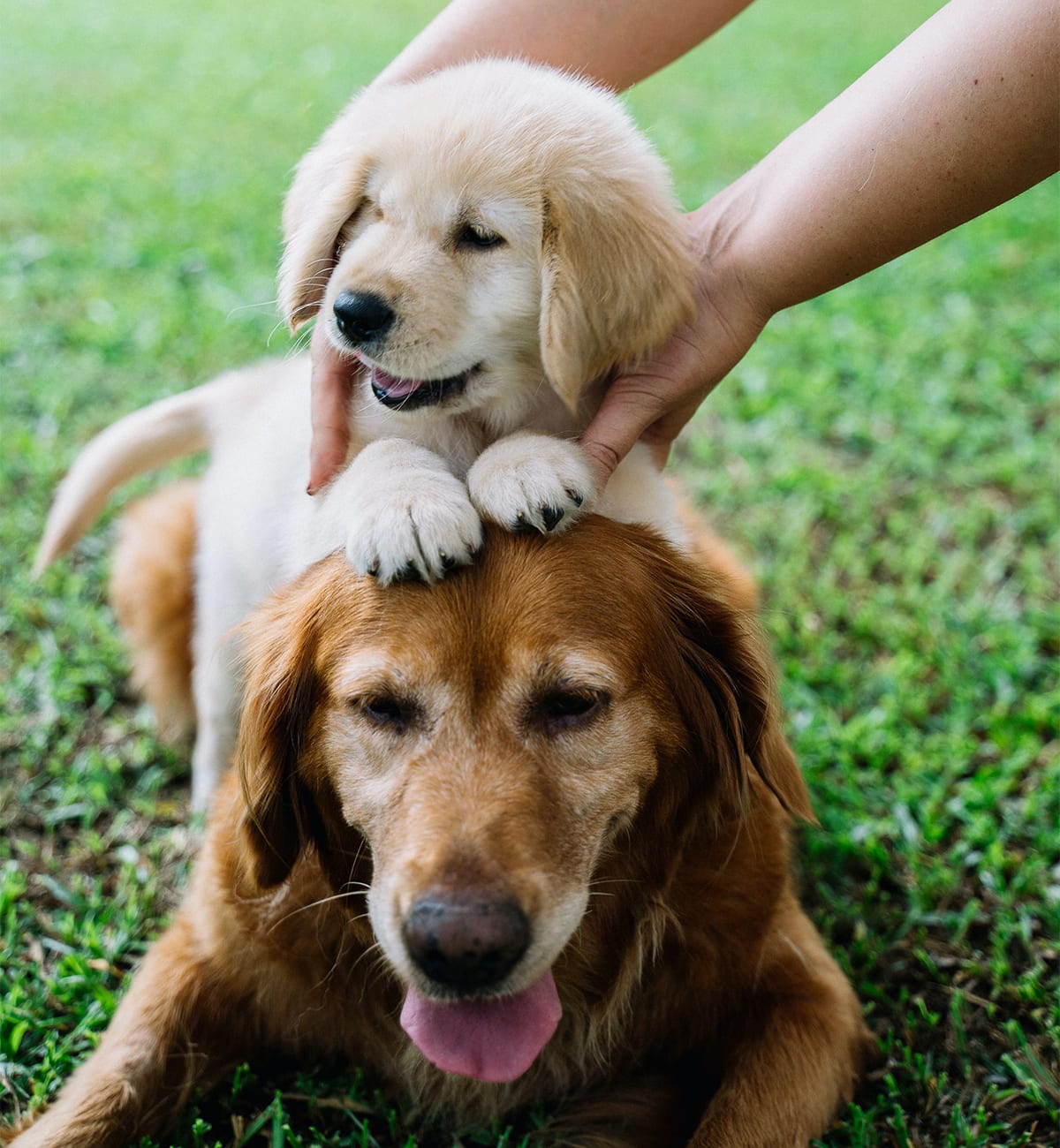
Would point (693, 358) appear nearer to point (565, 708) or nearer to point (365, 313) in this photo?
point (365, 313)

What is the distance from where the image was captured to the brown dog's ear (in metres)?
1.95

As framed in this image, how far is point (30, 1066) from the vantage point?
6.96ft

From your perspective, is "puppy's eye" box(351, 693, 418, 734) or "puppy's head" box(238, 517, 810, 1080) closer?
"puppy's head" box(238, 517, 810, 1080)

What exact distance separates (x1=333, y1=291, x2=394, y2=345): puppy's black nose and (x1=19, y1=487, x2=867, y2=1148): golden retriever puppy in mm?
442

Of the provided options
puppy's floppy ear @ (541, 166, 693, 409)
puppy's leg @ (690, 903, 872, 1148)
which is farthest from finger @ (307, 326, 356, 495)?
puppy's leg @ (690, 903, 872, 1148)

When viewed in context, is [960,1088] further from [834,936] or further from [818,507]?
[818,507]

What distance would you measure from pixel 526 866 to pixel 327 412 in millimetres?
1081

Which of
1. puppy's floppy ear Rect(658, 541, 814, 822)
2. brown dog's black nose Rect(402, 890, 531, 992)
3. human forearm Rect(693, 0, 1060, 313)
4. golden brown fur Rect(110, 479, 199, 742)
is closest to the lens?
brown dog's black nose Rect(402, 890, 531, 992)

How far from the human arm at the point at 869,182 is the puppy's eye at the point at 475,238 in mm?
356

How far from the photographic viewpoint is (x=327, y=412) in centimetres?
230

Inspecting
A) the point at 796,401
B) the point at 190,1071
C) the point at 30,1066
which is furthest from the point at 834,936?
the point at 796,401

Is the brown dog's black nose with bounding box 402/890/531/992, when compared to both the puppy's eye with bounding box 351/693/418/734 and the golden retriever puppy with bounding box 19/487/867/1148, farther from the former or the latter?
the puppy's eye with bounding box 351/693/418/734

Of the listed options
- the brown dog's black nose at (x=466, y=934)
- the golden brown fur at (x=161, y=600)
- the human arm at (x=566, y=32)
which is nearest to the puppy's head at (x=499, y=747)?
the brown dog's black nose at (x=466, y=934)

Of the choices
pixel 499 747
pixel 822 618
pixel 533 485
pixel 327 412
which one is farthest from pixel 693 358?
pixel 822 618
